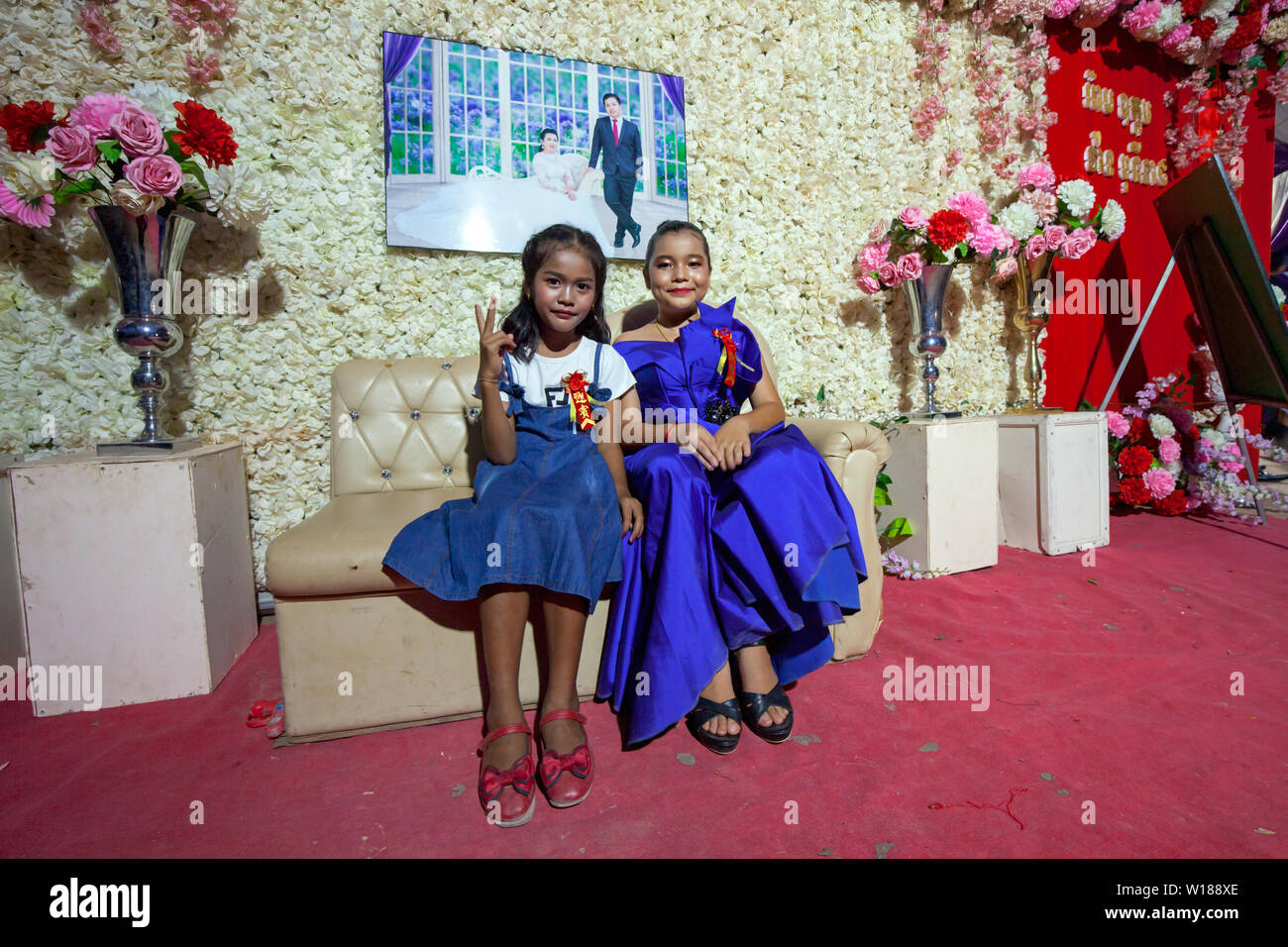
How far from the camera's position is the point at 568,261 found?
1724 millimetres

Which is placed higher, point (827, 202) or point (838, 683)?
point (827, 202)

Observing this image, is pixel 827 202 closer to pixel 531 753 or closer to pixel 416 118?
pixel 416 118

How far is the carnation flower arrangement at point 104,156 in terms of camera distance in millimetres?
1847

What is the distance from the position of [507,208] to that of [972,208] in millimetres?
2286

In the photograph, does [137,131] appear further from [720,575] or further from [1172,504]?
[1172,504]

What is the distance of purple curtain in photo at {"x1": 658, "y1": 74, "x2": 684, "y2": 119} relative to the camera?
2.89m

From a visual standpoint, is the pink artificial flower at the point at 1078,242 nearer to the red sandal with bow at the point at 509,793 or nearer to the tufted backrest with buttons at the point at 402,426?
the tufted backrest with buttons at the point at 402,426

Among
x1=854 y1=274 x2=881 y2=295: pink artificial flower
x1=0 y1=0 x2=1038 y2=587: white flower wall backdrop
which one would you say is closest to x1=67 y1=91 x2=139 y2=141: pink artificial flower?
x1=0 y1=0 x2=1038 y2=587: white flower wall backdrop

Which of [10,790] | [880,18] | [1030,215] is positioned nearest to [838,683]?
[10,790]

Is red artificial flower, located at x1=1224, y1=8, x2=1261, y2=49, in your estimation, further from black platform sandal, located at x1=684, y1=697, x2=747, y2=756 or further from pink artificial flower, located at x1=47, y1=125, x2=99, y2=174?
pink artificial flower, located at x1=47, y1=125, x2=99, y2=174

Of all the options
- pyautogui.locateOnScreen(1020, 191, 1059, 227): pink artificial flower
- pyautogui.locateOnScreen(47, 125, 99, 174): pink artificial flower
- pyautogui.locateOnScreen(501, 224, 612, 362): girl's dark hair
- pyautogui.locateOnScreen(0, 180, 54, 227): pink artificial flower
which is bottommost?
pyautogui.locateOnScreen(501, 224, 612, 362): girl's dark hair

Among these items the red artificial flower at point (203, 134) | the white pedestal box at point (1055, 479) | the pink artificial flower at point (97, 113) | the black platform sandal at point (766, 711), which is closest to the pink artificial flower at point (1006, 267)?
the white pedestal box at point (1055, 479)

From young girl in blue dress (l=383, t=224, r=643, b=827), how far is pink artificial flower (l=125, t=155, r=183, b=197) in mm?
1154

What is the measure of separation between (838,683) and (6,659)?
2638 mm
